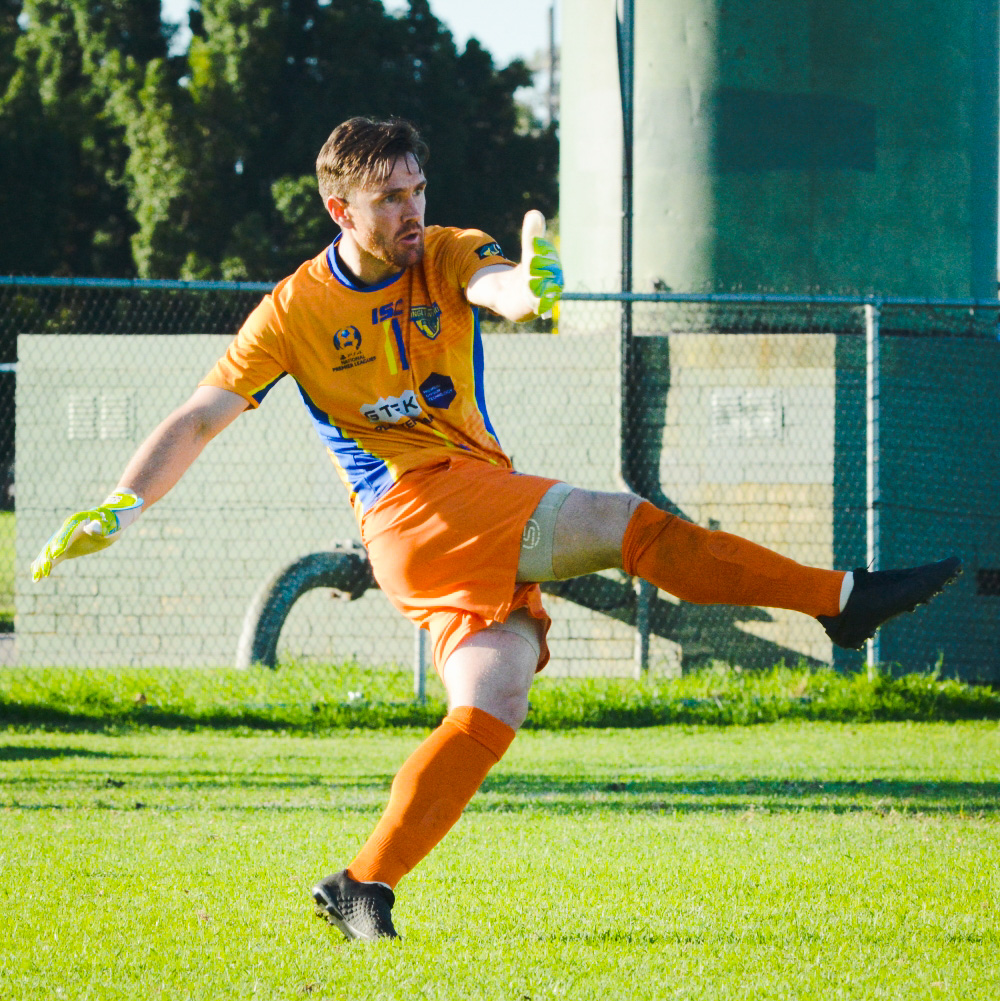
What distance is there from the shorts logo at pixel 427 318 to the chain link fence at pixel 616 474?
526 cm

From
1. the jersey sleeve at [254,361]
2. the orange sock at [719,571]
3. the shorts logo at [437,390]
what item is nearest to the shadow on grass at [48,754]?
the jersey sleeve at [254,361]

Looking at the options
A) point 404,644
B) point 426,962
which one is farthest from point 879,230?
point 426,962

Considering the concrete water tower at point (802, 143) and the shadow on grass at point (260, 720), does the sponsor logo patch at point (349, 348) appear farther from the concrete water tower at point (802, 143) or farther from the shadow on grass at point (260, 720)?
the concrete water tower at point (802, 143)

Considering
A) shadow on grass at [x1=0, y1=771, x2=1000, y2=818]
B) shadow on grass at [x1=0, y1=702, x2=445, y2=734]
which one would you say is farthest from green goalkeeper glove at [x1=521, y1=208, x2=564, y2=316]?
shadow on grass at [x1=0, y1=702, x2=445, y2=734]

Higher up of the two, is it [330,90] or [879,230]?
[330,90]

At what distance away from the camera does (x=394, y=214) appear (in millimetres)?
3533

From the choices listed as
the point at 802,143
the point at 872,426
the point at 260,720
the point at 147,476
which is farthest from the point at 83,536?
the point at 802,143

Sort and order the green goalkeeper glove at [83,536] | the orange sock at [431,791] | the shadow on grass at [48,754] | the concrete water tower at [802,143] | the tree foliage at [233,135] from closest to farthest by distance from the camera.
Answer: the green goalkeeper glove at [83,536] → the orange sock at [431,791] → the shadow on grass at [48,754] → the concrete water tower at [802,143] → the tree foliage at [233,135]

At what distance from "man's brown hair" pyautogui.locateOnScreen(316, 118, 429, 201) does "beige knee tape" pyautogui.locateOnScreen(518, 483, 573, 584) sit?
947 mm

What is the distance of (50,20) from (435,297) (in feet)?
113

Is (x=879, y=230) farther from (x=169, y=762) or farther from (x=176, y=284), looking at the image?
(x=169, y=762)

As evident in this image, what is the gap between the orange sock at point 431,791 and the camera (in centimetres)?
332

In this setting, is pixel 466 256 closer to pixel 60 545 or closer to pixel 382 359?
pixel 382 359

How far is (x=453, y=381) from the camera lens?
145 inches
